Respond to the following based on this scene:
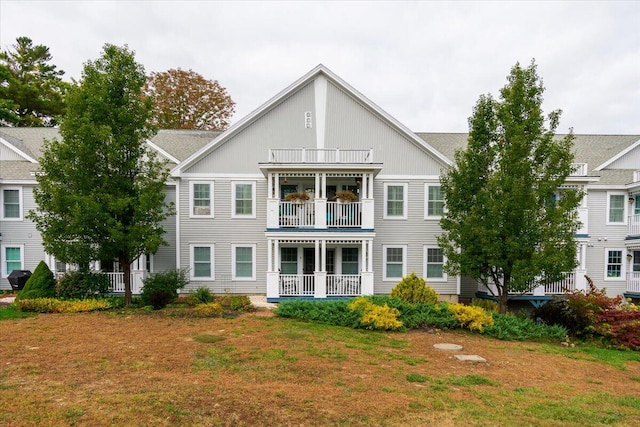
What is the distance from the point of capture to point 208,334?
10117mm

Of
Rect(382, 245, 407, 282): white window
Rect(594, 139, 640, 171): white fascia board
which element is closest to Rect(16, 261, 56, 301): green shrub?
Rect(382, 245, 407, 282): white window

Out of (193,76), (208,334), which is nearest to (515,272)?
(208,334)

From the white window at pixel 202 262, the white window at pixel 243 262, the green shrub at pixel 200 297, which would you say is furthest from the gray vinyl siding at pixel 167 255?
the green shrub at pixel 200 297

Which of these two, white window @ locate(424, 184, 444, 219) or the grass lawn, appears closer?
the grass lawn

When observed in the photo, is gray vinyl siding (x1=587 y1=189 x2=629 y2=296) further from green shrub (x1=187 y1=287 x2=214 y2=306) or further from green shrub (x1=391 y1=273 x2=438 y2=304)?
green shrub (x1=187 y1=287 x2=214 y2=306)

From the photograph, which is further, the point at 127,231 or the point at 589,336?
the point at 127,231

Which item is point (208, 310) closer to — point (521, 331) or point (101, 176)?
point (101, 176)

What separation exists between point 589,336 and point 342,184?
10694 millimetres

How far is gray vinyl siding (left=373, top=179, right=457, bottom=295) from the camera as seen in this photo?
16.8 metres

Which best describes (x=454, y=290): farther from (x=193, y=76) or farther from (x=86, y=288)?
(x=193, y=76)

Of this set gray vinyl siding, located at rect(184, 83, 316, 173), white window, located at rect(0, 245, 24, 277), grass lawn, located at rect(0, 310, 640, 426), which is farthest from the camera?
white window, located at rect(0, 245, 24, 277)

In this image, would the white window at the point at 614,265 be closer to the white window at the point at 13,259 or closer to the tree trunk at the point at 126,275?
the tree trunk at the point at 126,275

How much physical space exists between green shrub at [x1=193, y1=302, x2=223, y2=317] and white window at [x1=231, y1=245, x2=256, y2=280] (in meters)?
3.53

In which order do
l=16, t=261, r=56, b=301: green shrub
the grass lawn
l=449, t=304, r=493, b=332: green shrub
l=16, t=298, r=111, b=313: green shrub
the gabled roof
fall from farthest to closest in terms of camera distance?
the gabled roof → l=16, t=261, r=56, b=301: green shrub → l=16, t=298, r=111, b=313: green shrub → l=449, t=304, r=493, b=332: green shrub → the grass lawn
